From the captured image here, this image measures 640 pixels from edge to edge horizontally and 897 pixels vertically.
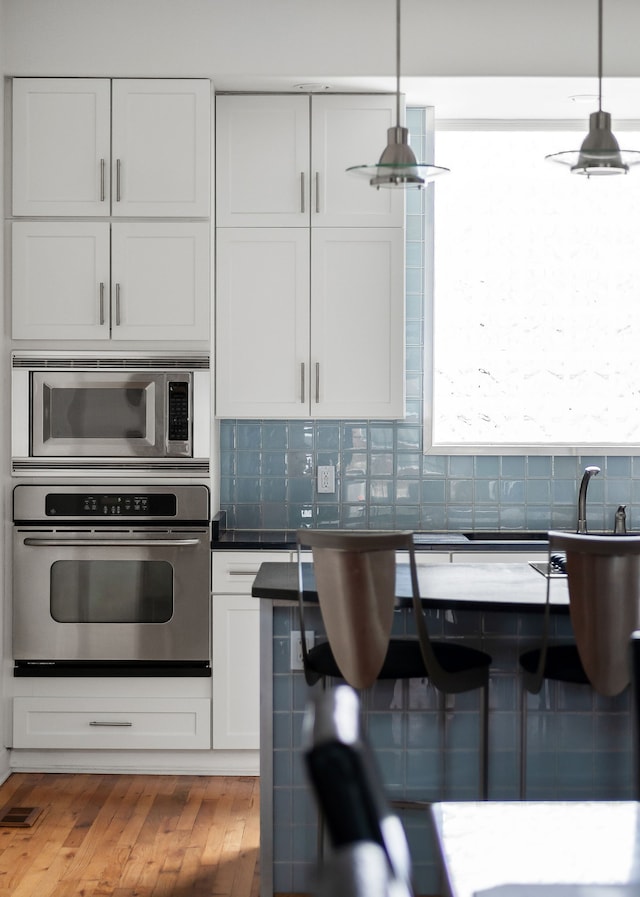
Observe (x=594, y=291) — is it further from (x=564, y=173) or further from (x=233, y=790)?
(x=233, y=790)

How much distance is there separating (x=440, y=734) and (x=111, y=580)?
1.59 metres

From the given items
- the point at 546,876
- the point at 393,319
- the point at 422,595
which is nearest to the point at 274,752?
the point at 422,595

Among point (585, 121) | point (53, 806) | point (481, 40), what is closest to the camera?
point (53, 806)

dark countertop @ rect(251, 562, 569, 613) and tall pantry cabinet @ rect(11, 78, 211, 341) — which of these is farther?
tall pantry cabinet @ rect(11, 78, 211, 341)

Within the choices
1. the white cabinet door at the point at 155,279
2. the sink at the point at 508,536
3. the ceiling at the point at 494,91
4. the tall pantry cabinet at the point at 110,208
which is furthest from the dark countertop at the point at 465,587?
the ceiling at the point at 494,91

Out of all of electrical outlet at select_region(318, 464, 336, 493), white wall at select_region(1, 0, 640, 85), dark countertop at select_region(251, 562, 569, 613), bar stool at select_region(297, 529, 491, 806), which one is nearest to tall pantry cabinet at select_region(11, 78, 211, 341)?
white wall at select_region(1, 0, 640, 85)

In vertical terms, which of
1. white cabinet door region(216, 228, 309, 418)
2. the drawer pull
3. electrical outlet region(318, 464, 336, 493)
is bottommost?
the drawer pull

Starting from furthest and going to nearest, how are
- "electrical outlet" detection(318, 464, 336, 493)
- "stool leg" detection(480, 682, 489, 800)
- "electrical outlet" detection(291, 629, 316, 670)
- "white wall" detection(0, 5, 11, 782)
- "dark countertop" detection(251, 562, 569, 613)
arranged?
"electrical outlet" detection(318, 464, 336, 493) → "white wall" detection(0, 5, 11, 782) → "electrical outlet" detection(291, 629, 316, 670) → "stool leg" detection(480, 682, 489, 800) → "dark countertop" detection(251, 562, 569, 613)

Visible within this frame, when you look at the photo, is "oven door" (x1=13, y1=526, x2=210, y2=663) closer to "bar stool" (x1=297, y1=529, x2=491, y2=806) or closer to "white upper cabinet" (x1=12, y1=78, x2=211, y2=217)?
"white upper cabinet" (x1=12, y1=78, x2=211, y2=217)

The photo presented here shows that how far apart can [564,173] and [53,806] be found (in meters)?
3.39

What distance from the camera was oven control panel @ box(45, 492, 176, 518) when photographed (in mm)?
3764

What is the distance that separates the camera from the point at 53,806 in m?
3.46

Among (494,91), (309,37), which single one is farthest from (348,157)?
(494,91)

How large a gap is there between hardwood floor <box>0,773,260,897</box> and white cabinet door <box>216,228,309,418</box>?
150 centimetres
